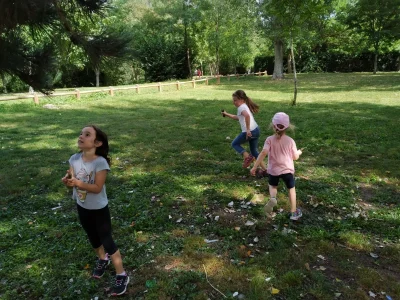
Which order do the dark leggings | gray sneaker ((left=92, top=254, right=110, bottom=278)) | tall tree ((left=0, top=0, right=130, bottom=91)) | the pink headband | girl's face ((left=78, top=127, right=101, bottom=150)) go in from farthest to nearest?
the pink headband < tall tree ((left=0, top=0, right=130, bottom=91)) < gray sneaker ((left=92, top=254, right=110, bottom=278)) < the dark leggings < girl's face ((left=78, top=127, right=101, bottom=150))

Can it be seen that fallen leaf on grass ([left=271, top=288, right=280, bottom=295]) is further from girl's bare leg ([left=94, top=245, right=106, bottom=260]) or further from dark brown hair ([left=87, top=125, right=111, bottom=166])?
dark brown hair ([left=87, top=125, right=111, bottom=166])

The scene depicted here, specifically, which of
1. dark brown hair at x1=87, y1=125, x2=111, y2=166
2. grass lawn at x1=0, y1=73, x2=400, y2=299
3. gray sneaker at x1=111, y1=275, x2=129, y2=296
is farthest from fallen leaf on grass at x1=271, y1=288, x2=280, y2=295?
dark brown hair at x1=87, y1=125, x2=111, y2=166

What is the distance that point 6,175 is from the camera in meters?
6.19

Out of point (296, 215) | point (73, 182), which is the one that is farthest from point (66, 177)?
point (296, 215)

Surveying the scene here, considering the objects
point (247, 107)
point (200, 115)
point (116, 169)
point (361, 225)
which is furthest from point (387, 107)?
point (116, 169)

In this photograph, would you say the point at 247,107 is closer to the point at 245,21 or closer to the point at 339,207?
the point at 339,207

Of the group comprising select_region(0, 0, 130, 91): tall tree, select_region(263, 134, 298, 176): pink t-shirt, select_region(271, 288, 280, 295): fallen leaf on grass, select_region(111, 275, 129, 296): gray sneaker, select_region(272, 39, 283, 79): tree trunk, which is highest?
select_region(272, 39, 283, 79): tree trunk

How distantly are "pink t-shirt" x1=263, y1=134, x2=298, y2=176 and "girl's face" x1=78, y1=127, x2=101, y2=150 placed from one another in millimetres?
2194

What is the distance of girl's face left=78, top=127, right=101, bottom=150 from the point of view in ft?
9.20

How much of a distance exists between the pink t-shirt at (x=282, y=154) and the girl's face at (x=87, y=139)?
2.19m

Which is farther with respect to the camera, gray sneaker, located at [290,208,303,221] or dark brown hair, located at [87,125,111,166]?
gray sneaker, located at [290,208,303,221]

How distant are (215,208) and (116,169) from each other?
261 cm

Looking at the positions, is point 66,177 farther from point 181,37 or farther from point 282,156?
point 181,37

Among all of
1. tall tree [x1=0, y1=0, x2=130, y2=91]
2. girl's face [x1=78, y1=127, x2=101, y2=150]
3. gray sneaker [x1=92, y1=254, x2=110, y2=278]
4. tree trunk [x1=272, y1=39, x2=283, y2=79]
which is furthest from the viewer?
tree trunk [x1=272, y1=39, x2=283, y2=79]
